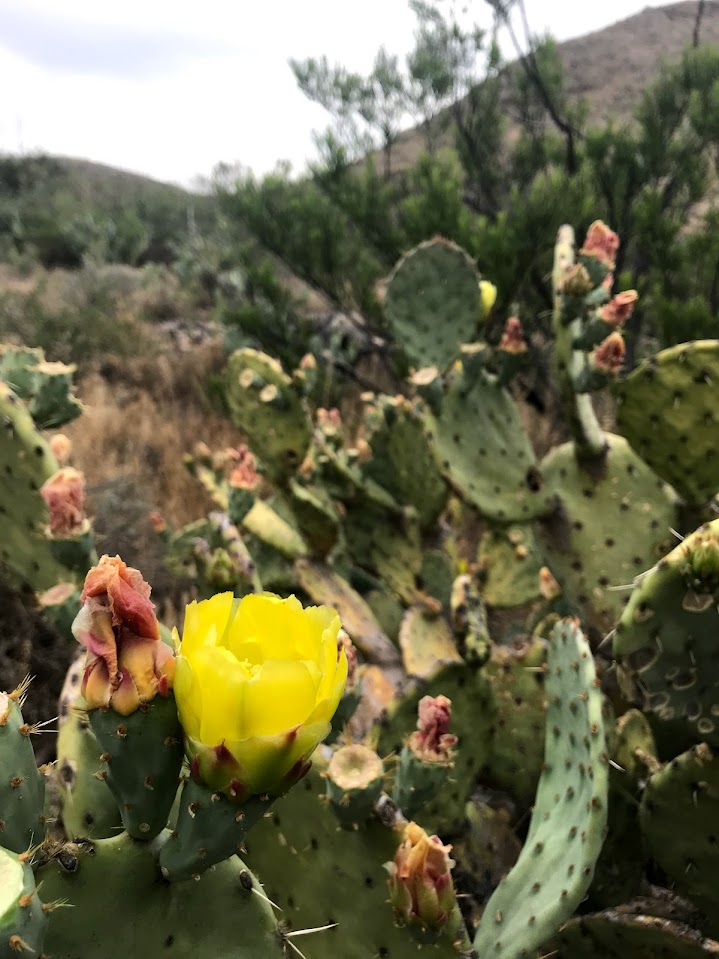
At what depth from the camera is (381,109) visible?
8445 millimetres

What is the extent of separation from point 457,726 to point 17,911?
1.31 meters

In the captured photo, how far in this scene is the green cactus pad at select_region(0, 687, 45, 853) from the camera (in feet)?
2.04

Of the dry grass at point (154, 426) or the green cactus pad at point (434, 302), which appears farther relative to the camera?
the dry grass at point (154, 426)

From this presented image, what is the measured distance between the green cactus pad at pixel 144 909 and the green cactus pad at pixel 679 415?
1.82 m

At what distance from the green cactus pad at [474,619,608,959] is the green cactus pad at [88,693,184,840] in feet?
2.48

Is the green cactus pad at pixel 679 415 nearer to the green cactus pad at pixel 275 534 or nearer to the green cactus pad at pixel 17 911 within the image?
the green cactus pad at pixel 275 534

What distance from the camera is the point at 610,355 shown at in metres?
2.07

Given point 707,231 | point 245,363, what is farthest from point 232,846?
point 707,231

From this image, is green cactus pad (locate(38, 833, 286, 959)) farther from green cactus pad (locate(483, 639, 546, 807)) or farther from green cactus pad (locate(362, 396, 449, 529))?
green cactus pad (locate(362, 396, 449, 529))

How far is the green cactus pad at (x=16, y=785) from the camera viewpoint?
621mm

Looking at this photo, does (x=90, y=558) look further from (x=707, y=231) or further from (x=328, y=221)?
(x=707, y=231)

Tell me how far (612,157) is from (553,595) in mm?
4121

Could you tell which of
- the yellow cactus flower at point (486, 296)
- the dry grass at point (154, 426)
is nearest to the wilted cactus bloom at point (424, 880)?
the yellow cactus flower at point (486, 296)

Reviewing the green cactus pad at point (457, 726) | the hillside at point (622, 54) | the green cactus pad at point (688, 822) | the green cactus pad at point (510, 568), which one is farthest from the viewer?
the hillside at point (622, 54)
